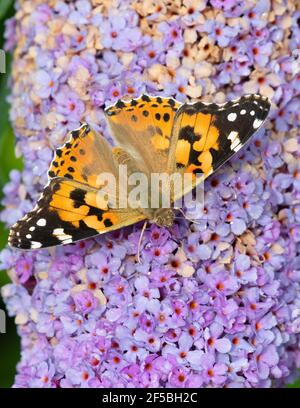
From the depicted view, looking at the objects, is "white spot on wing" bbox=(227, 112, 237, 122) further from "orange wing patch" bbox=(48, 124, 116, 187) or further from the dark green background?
the dark green background

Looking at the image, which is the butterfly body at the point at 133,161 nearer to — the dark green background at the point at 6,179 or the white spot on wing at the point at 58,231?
the white spot on wing at the point at 58,231

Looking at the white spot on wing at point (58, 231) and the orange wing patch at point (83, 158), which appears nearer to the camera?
the white spot on wing at point (58, 231)

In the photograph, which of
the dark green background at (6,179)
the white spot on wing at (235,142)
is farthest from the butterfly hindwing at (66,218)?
the dark green background at (6,179)

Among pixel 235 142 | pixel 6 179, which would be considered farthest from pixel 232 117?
pixel 6 179

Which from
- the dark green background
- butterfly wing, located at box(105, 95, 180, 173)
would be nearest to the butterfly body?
butterfly wing, located at box(105, 95, 180, 173)
